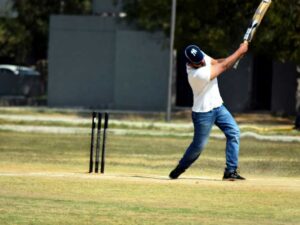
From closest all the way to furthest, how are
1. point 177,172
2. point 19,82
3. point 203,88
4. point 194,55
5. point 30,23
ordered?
point 194,55 < point 203,88 < point 177,172 < point 19,82 < point 30,23

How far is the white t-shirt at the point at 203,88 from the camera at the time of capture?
15180 mm

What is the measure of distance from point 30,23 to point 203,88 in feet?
172

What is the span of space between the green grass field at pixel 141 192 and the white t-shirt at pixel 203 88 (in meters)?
1.19

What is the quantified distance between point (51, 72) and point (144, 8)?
921 centimetres

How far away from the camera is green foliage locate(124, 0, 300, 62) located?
39.7 m

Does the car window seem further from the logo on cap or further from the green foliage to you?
the logo on cap

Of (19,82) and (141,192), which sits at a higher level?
(141,192)

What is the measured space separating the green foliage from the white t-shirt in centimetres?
2360

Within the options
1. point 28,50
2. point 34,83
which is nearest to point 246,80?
point 34,83

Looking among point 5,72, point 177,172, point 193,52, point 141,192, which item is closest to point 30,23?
point 5,72

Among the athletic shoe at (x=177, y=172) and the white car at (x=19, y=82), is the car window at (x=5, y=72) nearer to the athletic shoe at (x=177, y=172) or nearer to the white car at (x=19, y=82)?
the white car at (x=19, y=82)

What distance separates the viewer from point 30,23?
66625 mm

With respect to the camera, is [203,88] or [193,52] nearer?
[193,52]

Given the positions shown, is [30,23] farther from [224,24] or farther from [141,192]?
[141,192]
